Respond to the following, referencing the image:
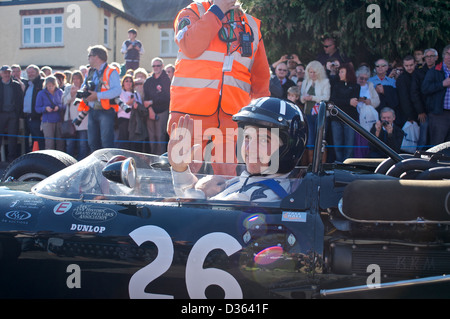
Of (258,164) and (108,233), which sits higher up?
(258,164)

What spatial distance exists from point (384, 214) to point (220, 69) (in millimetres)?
1870

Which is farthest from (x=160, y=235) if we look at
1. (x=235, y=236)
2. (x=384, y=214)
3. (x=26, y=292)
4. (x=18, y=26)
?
(x=18, y=26)

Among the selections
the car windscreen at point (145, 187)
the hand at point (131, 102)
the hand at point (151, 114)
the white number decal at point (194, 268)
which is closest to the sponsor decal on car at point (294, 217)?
the car windscreen at point (145, 187)

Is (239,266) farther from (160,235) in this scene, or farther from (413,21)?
(413,21)

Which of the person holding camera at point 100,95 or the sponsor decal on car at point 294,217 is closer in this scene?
the sponsor decal on car at point 294,217

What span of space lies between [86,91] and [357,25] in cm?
424

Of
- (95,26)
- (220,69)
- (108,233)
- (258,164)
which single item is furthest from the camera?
(95,26)

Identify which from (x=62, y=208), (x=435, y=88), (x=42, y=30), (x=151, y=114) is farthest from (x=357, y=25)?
(x=42, y=30)

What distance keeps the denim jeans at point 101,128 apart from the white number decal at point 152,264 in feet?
16.6

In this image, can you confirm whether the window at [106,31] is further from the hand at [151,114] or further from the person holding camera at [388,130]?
the person holding camera at [388,130]

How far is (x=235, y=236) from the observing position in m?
2.10

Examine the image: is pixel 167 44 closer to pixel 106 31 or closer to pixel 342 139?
pixel 106 31

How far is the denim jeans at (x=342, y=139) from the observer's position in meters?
6.55

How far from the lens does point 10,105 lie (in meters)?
9.01
